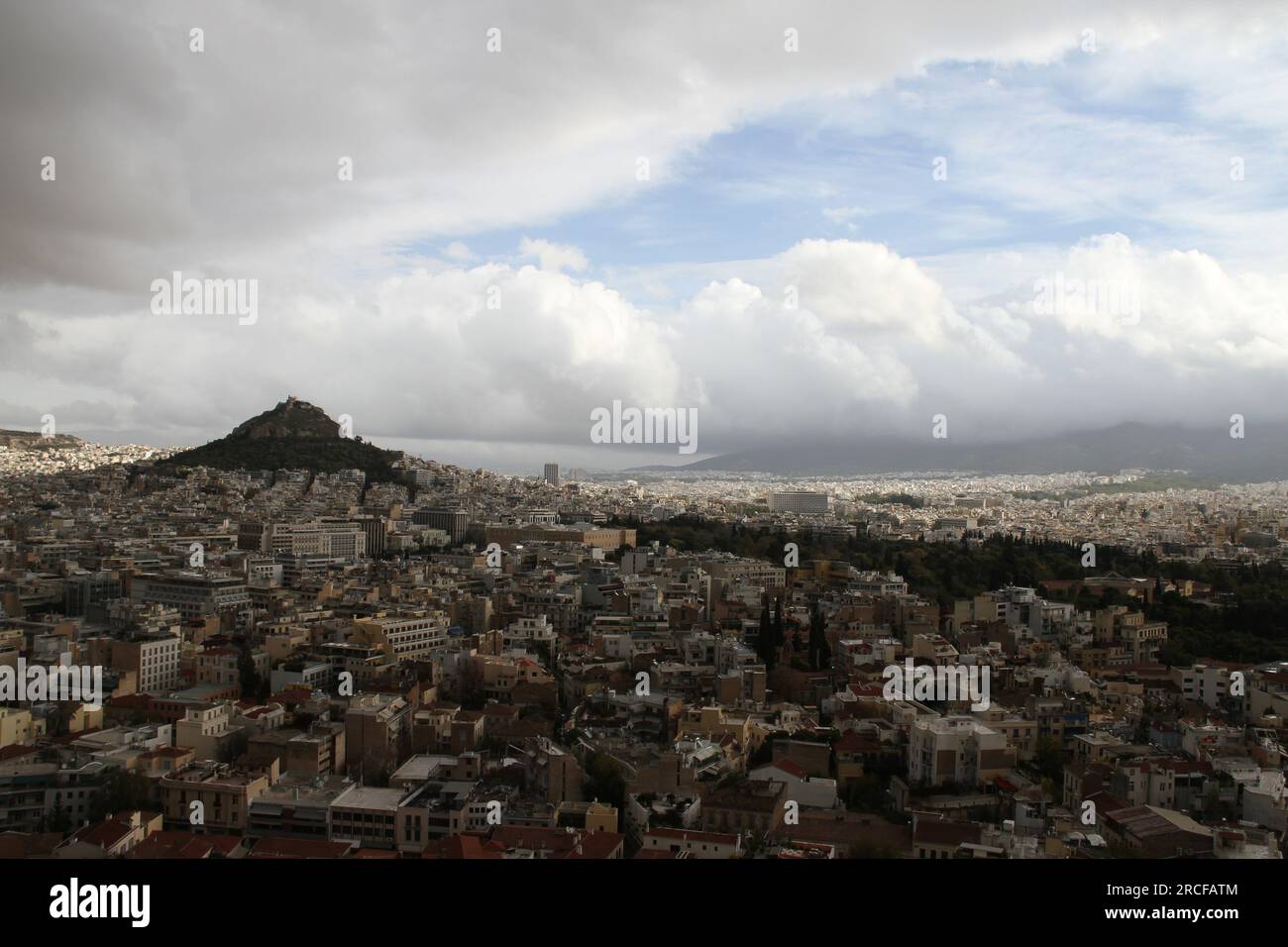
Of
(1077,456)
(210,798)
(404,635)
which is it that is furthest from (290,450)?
(1077,456)

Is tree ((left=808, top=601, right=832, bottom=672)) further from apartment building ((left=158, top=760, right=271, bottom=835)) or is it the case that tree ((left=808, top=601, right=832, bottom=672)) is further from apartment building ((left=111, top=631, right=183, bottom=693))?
apartment building ((left=111, top=631, right=183, bottom=693))

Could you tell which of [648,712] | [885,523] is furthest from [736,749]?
[885,523]

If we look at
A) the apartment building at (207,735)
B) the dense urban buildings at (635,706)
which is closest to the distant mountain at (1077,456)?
the dense urban buildings at (635,706)

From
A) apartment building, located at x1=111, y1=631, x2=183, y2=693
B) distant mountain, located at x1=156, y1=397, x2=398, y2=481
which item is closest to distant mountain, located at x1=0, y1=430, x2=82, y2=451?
distant mountain, located at x1=156, y1=397, x2=398, y2=481

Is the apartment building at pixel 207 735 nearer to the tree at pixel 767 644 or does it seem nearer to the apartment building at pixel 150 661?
the apartment building at pixel 150 661
